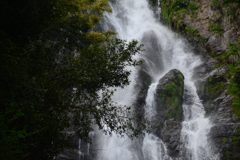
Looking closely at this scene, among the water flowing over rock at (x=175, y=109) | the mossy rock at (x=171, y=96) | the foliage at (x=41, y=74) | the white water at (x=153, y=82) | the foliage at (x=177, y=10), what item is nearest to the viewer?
the foliage at (x=41, y=74)

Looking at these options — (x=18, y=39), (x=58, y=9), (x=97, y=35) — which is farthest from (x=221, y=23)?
(x=18, y=39)

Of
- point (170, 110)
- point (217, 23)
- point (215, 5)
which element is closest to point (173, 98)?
point (170, 110)

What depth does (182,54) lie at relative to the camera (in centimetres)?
2266

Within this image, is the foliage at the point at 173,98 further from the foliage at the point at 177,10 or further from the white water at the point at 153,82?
the foliage at the point at 177,10

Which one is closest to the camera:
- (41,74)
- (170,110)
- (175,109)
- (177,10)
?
(41,74)

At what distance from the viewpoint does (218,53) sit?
757 inches

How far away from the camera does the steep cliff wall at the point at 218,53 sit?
40.2 ft

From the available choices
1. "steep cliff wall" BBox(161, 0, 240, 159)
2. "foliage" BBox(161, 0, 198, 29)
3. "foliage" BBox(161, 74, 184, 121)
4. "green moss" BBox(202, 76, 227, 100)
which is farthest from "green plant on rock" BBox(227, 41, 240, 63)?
"foliage" BBox(161, 0, 198, 29)

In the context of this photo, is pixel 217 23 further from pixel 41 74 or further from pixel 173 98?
pixel 41 74

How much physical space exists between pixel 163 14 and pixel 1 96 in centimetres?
2655

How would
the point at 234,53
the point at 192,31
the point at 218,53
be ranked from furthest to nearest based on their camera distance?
1. the point at 192,31
2. the point at 218,53
3. the point at 234,53

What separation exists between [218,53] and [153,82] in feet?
22.2

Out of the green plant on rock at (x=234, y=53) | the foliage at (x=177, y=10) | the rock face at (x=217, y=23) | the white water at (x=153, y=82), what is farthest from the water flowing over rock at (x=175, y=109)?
the green plant on rock at (x=234, y=53)

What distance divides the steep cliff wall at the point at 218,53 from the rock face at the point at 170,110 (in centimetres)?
203
